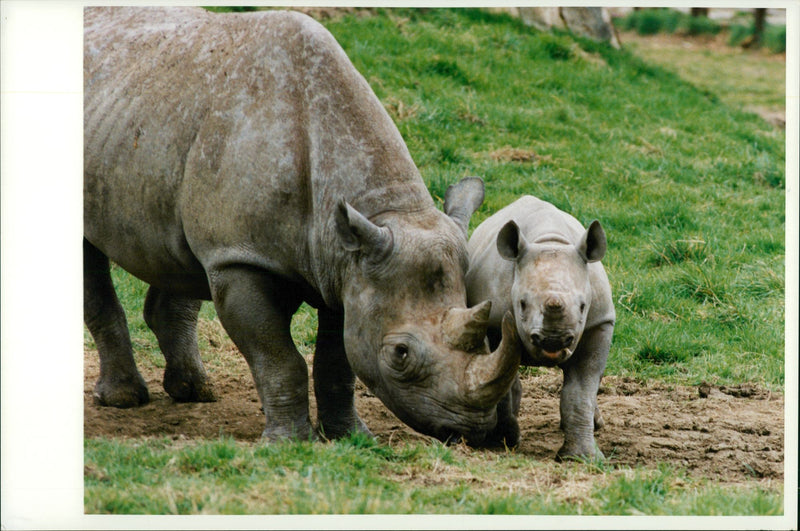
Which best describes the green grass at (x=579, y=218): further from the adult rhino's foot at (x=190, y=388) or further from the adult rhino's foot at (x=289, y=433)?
the adult rhino's foot at (x=190, y=388)

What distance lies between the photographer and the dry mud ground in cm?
A: 711

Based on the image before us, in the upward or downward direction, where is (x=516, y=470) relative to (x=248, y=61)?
downward

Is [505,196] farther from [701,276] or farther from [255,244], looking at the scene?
[255,244]

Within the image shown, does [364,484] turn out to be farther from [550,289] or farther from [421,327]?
[550,289]

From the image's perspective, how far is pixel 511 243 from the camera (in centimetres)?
653

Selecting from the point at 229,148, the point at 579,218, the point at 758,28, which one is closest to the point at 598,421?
the point at 229,148

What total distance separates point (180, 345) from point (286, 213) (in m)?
2.20

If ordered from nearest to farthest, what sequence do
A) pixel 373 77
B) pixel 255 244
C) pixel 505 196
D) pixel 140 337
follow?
1. pixel 255 244
2. pixel 140 337
3. pixel 505 196
4. pixel 373 77

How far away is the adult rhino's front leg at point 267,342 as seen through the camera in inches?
265

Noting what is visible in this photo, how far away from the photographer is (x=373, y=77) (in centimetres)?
1283

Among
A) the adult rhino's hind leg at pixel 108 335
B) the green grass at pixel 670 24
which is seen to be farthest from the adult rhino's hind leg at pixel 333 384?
the green grass at pixel 670 24

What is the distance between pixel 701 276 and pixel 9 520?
6028 mm

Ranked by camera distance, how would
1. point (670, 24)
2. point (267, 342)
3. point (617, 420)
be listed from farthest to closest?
point (670, 24), point (617, 420), point (267, 342)

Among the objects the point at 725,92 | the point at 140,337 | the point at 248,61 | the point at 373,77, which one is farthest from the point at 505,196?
→ the point at 725,92
